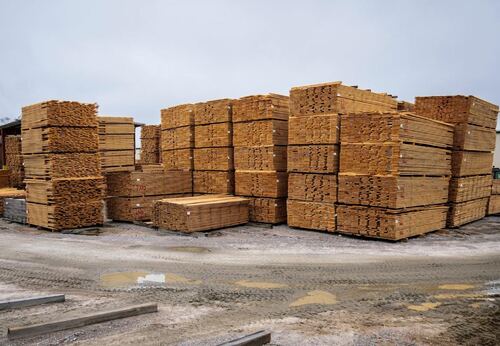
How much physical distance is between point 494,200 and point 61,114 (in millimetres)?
16092

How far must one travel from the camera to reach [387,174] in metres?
11.3

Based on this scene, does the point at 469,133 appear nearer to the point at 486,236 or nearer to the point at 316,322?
the point at 486,236

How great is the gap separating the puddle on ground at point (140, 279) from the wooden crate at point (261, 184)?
6313 mm

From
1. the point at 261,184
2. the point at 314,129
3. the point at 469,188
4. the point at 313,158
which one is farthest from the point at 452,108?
the point at 261,184

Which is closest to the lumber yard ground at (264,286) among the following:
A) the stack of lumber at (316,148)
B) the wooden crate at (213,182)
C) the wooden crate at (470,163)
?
the stack of lumber at (316,148)

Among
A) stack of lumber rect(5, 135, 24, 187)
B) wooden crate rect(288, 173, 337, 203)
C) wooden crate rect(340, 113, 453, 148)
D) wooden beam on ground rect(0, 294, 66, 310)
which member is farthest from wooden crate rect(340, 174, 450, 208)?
stack of lumber rect(5, 135, 24, 187)

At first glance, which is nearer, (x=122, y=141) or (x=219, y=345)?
(x=219, y=345)

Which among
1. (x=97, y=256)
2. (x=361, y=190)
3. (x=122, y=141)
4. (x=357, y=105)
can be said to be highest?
(x=357, y=105)

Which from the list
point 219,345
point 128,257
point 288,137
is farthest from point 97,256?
point 288,137

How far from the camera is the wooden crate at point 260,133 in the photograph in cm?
1398

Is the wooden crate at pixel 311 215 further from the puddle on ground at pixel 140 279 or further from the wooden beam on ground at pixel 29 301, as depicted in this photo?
the wooden beam on ground at pixel 29 301

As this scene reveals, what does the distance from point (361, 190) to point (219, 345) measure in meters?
7.85

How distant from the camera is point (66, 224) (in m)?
13.4

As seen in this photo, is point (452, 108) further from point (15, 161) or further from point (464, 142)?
point (15, 161)
